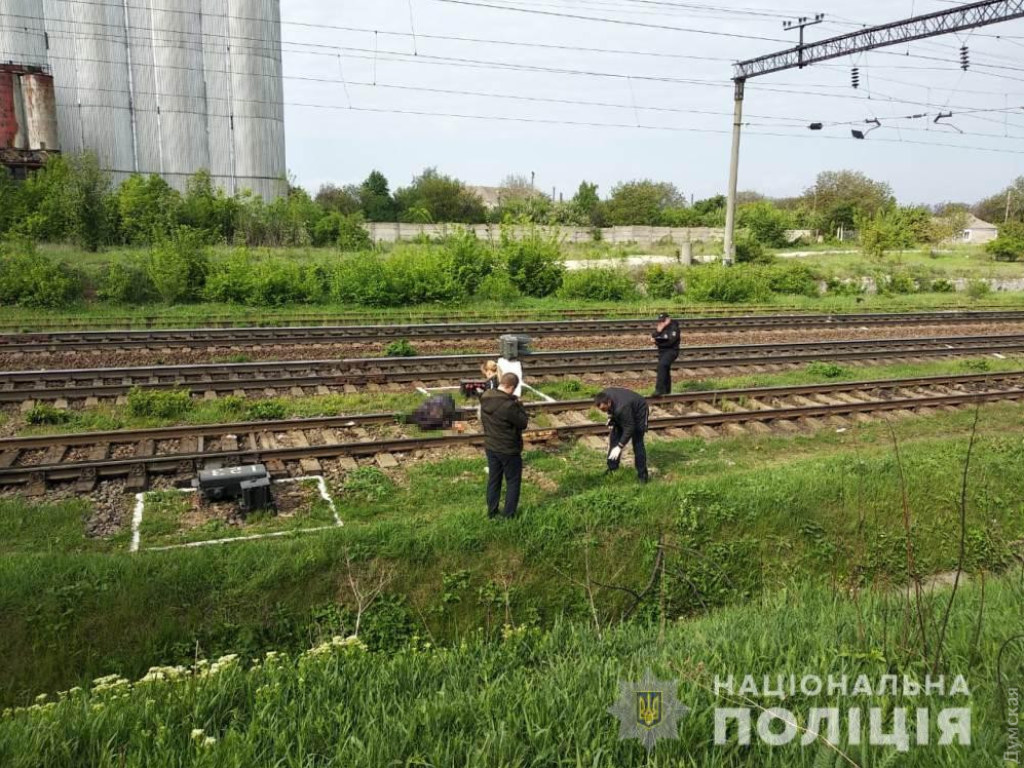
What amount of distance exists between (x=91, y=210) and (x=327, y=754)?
34.0 m

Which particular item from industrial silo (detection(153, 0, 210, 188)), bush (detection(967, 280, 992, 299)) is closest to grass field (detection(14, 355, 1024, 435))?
bush (detection(967, 280, 992, 299))

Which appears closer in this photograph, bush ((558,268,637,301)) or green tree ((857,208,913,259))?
bush ((558,268,637,301))

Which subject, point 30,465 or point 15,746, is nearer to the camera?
point 15,746

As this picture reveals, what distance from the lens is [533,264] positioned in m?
30.0

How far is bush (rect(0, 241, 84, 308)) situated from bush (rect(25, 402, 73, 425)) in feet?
40.3

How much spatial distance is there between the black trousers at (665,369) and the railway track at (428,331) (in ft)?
23.2

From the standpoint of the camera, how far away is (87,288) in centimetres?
2431

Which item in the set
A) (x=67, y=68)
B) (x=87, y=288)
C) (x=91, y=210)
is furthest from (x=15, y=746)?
(x=67, y=68)

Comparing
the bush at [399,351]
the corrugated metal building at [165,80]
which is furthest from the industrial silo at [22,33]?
the bush at [399,351]

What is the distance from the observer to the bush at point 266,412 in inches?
482

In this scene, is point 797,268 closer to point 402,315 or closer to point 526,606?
point 402,315

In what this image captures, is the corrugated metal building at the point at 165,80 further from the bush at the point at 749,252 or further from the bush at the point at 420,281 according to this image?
the bush at the point at 749,252

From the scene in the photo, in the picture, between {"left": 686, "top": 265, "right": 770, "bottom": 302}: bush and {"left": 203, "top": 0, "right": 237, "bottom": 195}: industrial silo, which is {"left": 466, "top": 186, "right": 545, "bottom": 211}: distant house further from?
{"left": 686, "top": 265, "right": 770, "bottom": 302}: bush

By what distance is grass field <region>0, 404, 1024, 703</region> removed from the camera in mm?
6688
